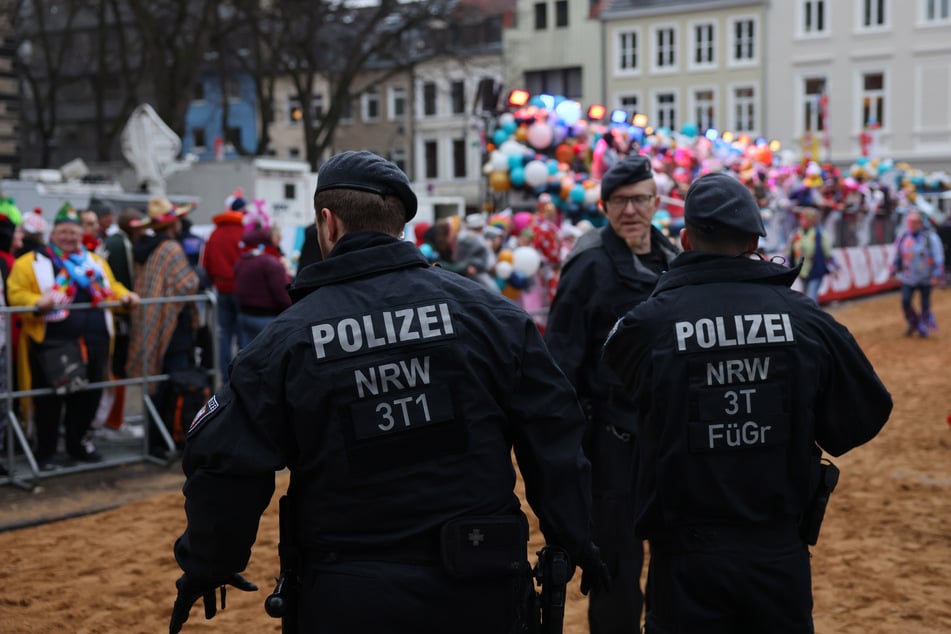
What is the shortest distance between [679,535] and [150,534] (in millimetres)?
4452

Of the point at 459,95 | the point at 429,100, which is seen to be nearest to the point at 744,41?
the point at 459,95

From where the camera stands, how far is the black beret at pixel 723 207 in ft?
11.2

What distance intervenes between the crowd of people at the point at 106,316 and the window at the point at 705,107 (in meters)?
41.6

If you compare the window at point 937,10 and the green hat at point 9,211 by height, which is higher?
the window at point 937,10

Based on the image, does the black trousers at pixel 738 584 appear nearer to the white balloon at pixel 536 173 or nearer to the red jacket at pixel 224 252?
the red jacket at pixel 224 252

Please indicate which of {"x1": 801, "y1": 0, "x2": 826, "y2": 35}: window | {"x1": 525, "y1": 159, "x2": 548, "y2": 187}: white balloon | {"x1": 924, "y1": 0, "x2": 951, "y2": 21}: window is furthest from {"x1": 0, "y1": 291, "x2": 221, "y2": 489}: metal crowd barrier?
{"x1": 801, "y1": 0, "x2": 826, "y2": 35}: window

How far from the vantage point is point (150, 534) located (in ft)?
22.5

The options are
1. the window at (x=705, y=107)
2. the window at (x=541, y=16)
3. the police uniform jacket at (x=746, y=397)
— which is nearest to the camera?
the police uniform jacket at (x=746, y=397)

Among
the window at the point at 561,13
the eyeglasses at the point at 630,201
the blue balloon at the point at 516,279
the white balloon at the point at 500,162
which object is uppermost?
the window at the point at 561,13

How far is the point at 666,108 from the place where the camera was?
5091 centimetres

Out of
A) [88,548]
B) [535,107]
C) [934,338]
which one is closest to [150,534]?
[88,548]

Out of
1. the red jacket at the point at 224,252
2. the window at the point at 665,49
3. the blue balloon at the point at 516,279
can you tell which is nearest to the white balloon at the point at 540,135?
the blue balloon at the point at 516,279

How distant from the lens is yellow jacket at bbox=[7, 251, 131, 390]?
7.91m

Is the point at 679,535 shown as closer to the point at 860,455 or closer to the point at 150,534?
the point at 150,534
